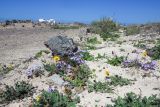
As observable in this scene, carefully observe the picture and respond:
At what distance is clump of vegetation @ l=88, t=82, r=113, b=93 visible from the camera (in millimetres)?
8209

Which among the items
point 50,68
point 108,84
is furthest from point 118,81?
point 50,68

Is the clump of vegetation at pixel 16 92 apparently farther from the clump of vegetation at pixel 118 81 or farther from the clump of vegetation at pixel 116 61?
the clump of vegetation at pixel 116 61

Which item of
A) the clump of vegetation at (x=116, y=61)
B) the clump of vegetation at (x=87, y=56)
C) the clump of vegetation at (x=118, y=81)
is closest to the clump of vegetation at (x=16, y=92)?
the clump of vegetation at (x=118, y=81)

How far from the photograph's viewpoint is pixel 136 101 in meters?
7.09

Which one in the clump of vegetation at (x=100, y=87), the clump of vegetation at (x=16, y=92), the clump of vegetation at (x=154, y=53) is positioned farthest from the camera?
the clump of vegetation at (x=154, y=53)

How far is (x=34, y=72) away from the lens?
372 inches

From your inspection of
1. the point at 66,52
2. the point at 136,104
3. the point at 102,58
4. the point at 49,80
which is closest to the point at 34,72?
the point at 49,80

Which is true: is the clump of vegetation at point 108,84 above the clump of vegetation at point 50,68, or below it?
below

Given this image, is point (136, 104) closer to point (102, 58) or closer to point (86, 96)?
point (86, 96)

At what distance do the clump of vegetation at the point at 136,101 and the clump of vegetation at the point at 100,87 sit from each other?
0.83m

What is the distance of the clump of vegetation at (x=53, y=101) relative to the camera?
24.1 feet

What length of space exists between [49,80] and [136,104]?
2.82 m

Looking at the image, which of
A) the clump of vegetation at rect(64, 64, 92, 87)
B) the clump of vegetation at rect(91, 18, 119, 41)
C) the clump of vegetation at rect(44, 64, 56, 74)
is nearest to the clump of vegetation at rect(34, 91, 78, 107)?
the clump of vegetation at rect(64, 64, 92, 87)

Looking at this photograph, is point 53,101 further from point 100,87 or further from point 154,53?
point 154,53
